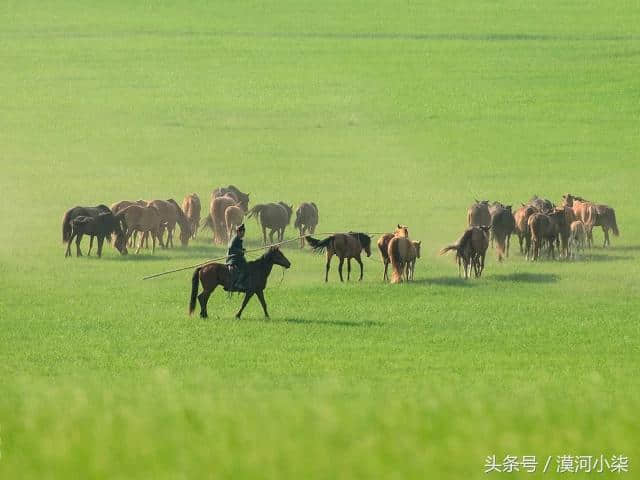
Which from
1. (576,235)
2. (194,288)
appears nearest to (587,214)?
(576,235)

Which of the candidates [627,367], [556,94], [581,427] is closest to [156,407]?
[581,427]

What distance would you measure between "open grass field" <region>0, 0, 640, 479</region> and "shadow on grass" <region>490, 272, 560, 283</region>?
0.11m

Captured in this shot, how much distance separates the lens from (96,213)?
3525cm

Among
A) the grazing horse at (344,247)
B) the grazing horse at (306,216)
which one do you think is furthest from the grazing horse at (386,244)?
the grazing horse at (306,216)

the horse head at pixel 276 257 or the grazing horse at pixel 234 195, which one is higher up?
the grazing horse at pixel 234 195

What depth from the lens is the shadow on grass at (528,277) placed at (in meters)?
29.7

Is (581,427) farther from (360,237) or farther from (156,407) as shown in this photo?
(360,237)

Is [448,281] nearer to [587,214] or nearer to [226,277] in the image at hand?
[226,277]

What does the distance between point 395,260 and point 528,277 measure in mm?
3112

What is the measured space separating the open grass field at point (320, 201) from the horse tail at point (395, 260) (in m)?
0.68

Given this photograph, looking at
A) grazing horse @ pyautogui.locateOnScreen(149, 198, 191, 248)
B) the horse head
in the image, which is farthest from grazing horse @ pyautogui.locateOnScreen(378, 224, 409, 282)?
grazing horse @ pyautogui.locateOnScreen(149, 198, 191, 248)

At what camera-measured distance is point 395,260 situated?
94.9 ft

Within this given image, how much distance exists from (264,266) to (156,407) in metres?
13.3

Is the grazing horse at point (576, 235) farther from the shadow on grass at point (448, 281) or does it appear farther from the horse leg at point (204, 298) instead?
the horse leg at point (204, 298)
